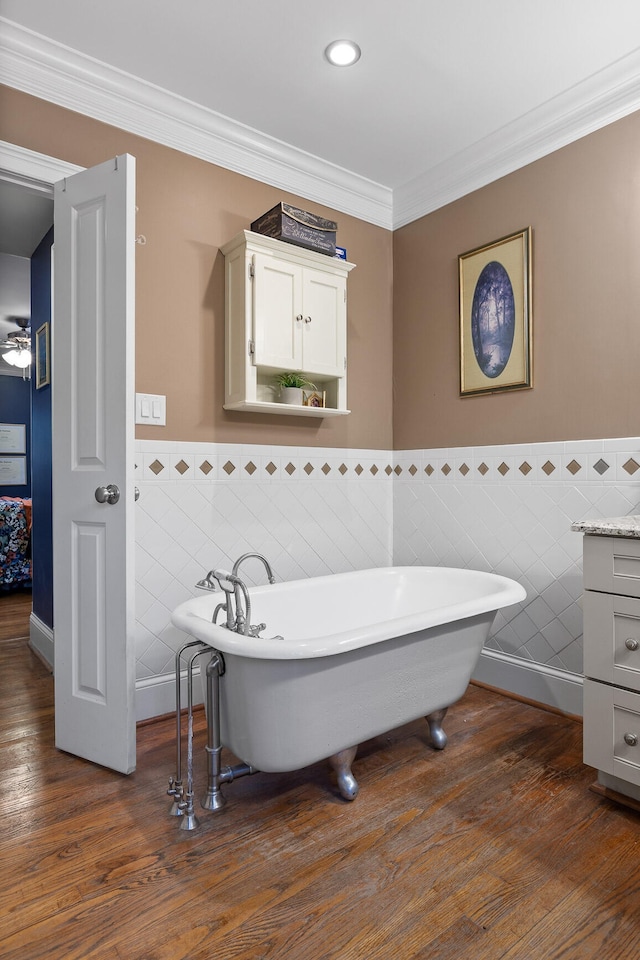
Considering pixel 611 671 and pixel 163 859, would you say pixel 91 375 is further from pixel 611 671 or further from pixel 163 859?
pixel 611 671

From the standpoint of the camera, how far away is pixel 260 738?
170cm

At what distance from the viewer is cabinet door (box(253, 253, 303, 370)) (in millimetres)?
2590

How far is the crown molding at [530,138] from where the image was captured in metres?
2.32

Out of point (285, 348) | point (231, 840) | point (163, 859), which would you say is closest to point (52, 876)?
point (163, 859)

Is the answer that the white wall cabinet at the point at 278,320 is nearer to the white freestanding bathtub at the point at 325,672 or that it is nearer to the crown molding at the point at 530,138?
the crown molding at the point at 530,138

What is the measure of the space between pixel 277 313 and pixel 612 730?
6.91 feet

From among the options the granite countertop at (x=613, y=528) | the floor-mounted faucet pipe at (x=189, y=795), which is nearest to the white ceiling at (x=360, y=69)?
the granite countertop at (x=613, y=528)

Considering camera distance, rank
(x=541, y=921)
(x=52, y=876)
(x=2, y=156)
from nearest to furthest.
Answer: (x=541, y=921) → (x=52, y=876) → (x=2, y=156)

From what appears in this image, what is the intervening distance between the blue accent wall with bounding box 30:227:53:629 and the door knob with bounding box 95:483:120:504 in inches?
52.5

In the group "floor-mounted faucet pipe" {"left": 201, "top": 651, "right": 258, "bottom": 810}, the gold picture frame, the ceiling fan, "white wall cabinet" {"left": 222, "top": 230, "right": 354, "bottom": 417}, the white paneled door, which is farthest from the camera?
the ceiling fan

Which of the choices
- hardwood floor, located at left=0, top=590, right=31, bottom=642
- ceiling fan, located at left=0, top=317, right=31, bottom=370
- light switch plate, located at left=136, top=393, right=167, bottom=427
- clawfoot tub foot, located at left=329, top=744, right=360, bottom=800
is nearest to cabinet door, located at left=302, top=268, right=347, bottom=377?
light switch plate, located at left=136, top=393, right=167, bottom=427

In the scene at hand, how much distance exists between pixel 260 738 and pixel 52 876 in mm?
625

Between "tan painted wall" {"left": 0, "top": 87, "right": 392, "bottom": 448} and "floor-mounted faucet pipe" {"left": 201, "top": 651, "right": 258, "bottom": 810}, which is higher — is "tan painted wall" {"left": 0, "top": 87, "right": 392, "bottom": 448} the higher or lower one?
the higher one

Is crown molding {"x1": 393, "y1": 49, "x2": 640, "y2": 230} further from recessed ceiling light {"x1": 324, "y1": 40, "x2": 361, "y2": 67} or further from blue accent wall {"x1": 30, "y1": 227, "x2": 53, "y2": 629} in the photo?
blue accent wall {"x1": 30, "y1": 227, "x2": 53, "y2": 629}
